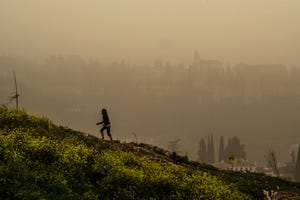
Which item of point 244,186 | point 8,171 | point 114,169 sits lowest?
point 244,186

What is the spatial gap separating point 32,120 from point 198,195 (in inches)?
504

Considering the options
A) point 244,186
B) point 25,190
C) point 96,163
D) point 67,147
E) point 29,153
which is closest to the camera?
point 25,190

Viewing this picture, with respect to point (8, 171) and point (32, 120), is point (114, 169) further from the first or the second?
point (32, 120)

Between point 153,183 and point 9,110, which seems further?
point 9,110

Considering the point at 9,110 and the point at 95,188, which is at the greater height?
the point at 9,110

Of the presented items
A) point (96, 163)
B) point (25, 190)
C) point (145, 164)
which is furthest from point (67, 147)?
point (25, 190)

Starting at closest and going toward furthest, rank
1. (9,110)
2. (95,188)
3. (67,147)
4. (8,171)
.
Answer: (8,171) → (95,188) → (67,147) → (9,110)

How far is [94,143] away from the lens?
26875 mm

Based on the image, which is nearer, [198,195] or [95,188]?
[95,188]

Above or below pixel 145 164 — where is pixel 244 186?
below

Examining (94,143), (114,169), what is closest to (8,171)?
(114,169)

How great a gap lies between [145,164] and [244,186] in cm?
691

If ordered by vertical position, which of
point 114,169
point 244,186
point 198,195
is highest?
point 114,169

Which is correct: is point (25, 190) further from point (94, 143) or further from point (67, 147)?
point (94, 143)
